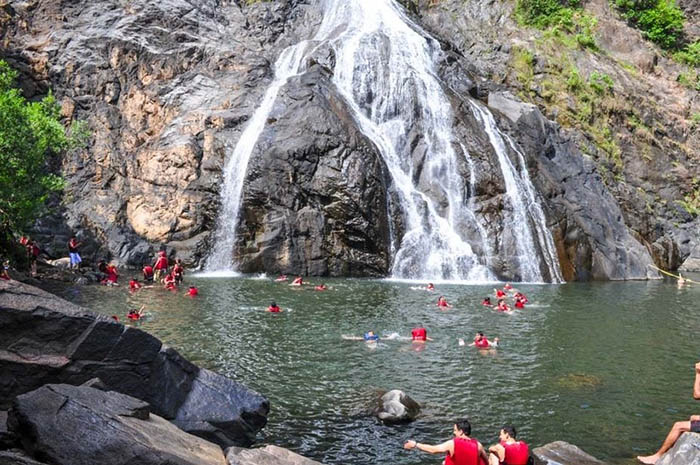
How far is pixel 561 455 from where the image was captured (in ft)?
31.8

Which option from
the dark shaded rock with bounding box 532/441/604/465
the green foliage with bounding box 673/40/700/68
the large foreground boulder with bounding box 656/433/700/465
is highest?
the green foliage with bounding box 673/40/700/68

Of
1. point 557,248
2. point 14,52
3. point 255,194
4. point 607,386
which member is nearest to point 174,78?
point 14,52

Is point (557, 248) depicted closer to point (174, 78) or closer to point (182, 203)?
point (182, 203)

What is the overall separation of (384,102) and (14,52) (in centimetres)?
2723

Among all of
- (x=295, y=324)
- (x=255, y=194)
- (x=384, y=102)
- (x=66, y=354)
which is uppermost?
(x=384, y=102)

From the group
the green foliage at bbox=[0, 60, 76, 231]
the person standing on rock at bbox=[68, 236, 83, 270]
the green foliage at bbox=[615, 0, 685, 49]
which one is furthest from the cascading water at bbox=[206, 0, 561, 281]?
the green foliage at bbox=[615, 0, 685, 49]

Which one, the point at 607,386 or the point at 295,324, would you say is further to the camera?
the point at 295,324

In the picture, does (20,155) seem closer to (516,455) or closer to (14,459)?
(14,459)

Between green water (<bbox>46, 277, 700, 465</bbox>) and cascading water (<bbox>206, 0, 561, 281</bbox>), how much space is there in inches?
268

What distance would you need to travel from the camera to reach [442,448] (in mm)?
8766

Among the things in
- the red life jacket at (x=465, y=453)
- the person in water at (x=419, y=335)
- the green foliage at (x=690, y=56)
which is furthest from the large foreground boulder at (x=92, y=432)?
the green foliage at (x=690, y=56)

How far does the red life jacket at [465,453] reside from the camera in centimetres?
830

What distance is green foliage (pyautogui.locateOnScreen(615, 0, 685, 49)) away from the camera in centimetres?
5919

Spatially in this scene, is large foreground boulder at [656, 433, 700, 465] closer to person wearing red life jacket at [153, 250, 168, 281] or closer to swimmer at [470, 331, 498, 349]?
swimmer at [470, 331, 498, 349]
